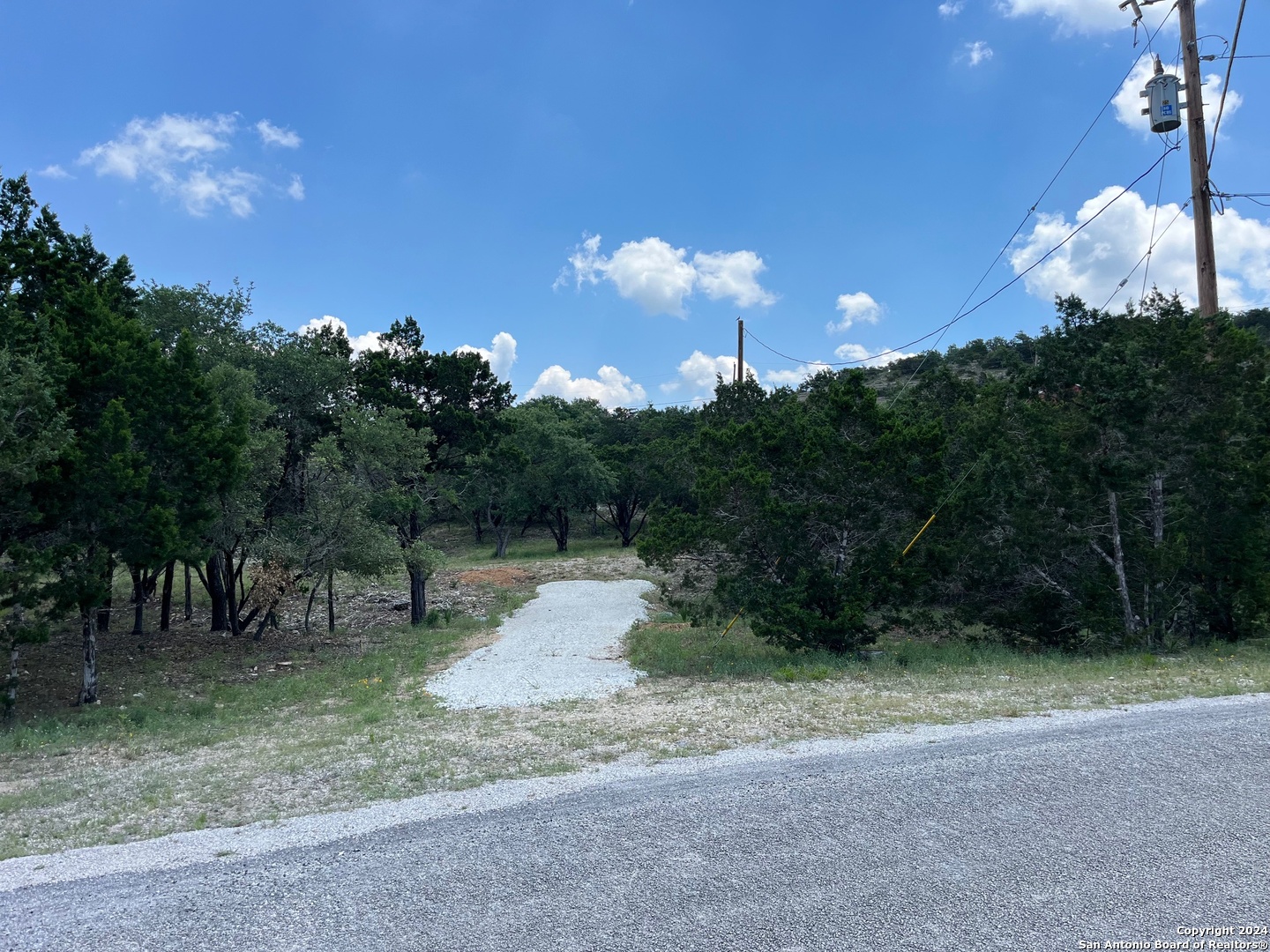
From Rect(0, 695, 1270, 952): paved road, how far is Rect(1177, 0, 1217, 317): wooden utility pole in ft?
35.1

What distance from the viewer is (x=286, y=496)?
67.7 ft

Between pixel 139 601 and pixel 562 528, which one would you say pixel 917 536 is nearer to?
pixel 139 601

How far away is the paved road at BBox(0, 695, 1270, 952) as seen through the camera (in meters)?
3.72

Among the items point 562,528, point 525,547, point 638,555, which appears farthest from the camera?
point 525,547

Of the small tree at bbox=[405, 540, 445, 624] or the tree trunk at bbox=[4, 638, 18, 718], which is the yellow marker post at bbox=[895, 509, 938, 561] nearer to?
the small tree at bbox=[405, 540, 445, 624]

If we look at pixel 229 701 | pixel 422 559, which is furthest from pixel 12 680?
pixel 422 559

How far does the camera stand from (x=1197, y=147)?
12.9 metres

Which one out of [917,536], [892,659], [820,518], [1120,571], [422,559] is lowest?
[892,659]

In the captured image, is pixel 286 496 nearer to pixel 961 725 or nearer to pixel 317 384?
pixel 317 384

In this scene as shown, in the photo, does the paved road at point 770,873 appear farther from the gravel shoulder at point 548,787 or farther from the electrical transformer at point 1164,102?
the electrical transformer at point 1164,102

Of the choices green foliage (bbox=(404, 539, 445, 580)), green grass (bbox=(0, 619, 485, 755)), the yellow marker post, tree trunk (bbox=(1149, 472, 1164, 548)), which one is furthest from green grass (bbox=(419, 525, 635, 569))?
tree trunk (bbox=(1149, 472, 1164, 548))

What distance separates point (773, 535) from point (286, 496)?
46.9 feet
